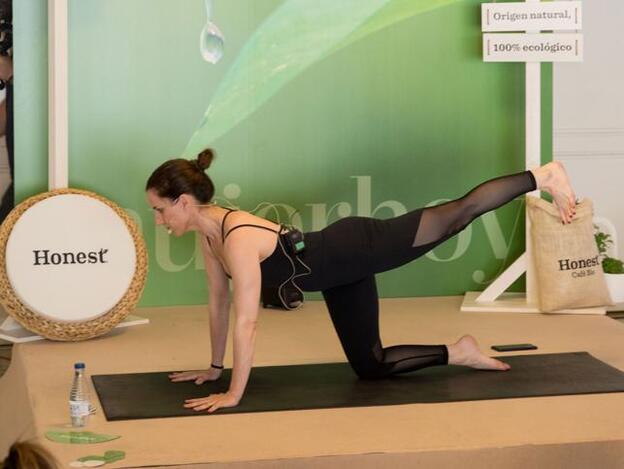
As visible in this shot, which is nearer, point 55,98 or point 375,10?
point 55,98

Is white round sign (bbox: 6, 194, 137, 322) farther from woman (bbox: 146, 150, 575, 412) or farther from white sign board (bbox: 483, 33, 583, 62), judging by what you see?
white sign board (bbox: 483, 33, 583, 62)

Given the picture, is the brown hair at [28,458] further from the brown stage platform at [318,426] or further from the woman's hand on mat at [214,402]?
the woman's hand on mat at [214,402]

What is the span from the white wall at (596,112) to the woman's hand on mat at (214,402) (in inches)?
130

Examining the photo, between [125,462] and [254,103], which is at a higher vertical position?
[254,103]

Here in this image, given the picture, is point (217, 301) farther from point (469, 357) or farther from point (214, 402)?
point (469, 357)

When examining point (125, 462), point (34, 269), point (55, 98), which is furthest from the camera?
point (55, 98)

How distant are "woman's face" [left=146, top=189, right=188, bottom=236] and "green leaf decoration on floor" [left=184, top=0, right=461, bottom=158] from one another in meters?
1.96

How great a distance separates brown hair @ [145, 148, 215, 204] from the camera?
394cm

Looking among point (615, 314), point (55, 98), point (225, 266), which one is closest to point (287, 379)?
point (225, 266)

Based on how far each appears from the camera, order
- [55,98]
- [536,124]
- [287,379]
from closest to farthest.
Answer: [287,379]
[55,98]
[536,124]

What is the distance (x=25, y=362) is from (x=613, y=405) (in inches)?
91.9

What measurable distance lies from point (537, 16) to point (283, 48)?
128 centimetres

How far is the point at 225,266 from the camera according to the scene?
160 inches

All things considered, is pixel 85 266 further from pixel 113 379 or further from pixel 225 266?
pixel 225 266
